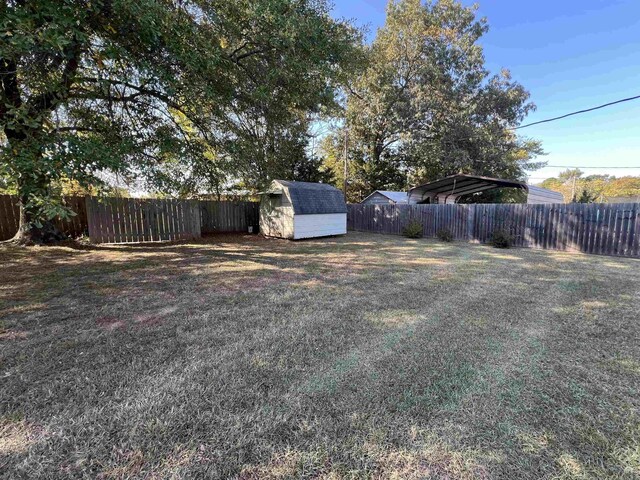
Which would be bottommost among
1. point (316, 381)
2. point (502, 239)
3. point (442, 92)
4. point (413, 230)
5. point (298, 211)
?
point (316, 381)

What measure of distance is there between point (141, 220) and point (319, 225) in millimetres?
6114

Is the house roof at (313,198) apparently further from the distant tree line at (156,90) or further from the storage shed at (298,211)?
Result: the distant tree line at (156,90)

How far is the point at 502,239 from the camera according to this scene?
30.1 ft

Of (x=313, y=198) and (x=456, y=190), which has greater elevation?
(x=456, y=190)

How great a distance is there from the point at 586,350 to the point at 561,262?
539 cm

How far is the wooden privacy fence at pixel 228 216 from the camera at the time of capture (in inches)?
453

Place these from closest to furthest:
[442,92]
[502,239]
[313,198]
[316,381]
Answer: [316,381] → [502,239] → [313,198] → [442,92]

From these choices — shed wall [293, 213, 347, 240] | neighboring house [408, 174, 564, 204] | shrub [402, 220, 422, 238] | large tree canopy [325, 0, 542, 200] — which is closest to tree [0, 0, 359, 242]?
shed wall [293, 213, 347, 240]

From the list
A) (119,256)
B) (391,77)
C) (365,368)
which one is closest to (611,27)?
(391,77)

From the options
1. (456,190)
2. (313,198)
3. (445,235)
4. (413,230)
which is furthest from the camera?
(456,190)

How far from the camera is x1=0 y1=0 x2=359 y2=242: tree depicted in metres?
3.91

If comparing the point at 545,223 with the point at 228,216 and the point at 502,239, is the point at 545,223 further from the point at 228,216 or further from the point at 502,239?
the point at 228,216

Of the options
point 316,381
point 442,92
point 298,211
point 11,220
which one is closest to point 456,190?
point 442,92

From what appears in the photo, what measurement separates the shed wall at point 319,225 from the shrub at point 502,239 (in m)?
5.73
